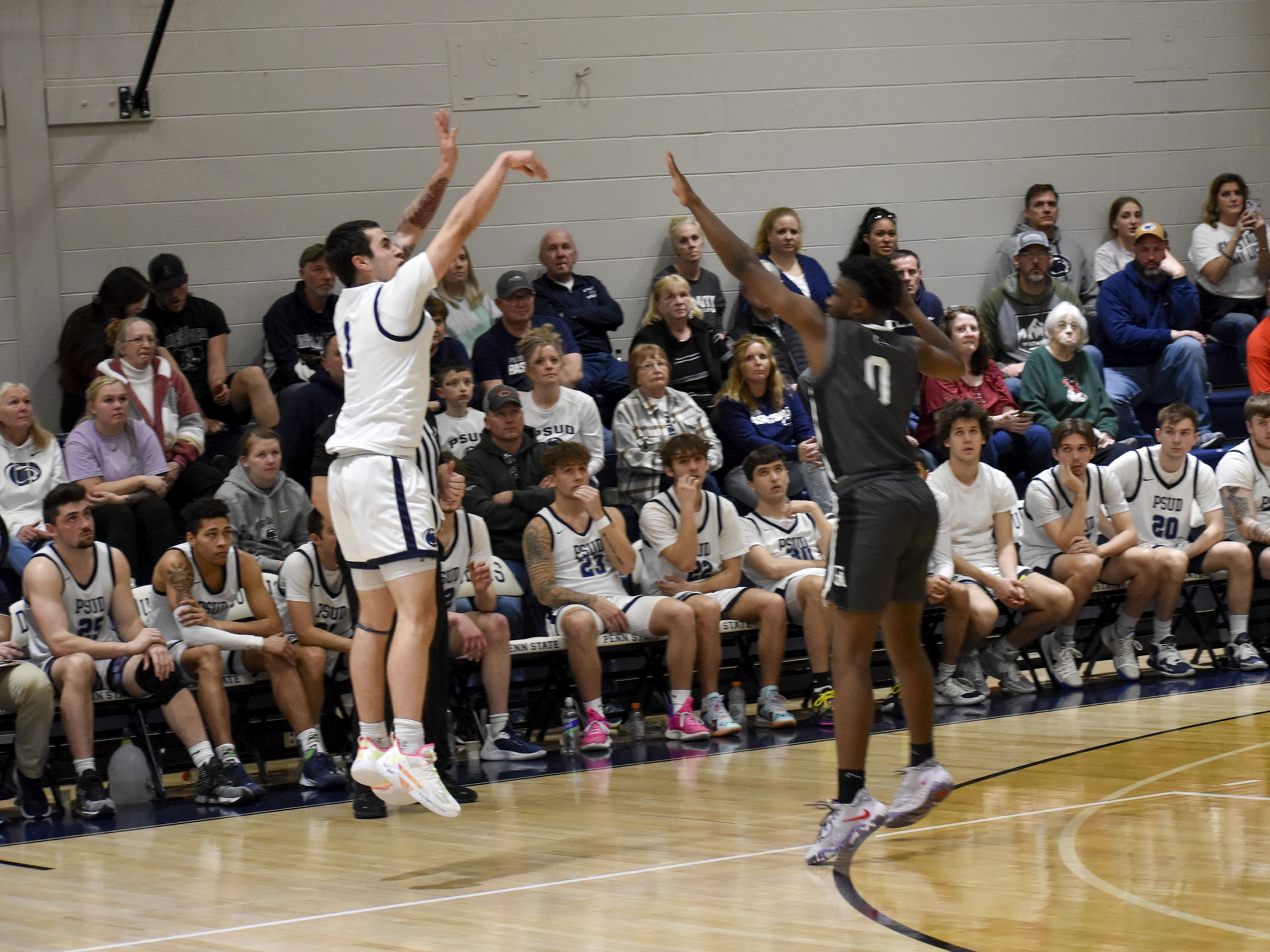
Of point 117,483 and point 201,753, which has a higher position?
point 117,483

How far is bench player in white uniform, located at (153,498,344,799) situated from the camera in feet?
21.7

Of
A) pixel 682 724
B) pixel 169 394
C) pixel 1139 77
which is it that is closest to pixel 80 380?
pixel 169 394

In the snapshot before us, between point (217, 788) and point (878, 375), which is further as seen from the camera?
point (217, 788)

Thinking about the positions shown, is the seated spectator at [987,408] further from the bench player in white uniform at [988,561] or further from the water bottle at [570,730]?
the water bottle at [570,730]

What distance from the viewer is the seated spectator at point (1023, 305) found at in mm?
10672

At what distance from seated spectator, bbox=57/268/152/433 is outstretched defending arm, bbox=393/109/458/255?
3959mm

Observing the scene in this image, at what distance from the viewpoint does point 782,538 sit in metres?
8.22

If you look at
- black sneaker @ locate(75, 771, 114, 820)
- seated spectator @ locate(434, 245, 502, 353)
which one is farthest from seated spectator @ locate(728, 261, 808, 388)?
black sneaker @ locate(75, 771, 114, 820)

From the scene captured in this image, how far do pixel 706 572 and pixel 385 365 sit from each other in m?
3.49

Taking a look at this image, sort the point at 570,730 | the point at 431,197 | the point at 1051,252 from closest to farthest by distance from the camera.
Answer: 1. the point at 431,197
2. the point at 570,730
3. the point at 1051,252

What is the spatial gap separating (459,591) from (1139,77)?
7.50 metres

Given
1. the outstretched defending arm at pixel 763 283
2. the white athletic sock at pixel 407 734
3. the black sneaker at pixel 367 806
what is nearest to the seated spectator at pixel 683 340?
the black sneaker at pixel 367 806

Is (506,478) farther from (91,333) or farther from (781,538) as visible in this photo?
(91,333)

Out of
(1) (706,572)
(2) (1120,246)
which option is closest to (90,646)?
(1) (706,572)
